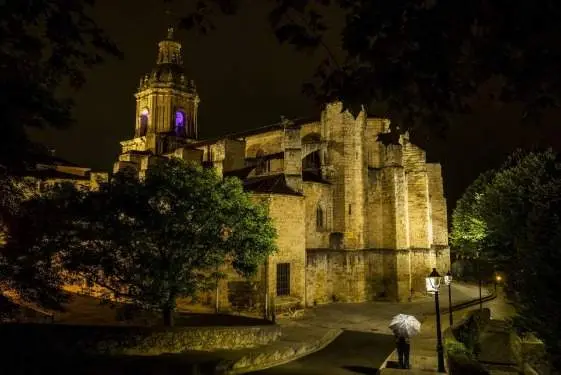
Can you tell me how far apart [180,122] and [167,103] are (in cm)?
279

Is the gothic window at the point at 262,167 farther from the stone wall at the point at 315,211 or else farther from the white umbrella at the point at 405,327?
the white umbrella at the point at 405,327

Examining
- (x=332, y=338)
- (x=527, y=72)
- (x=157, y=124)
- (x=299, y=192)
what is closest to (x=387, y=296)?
(x=299, y=192)

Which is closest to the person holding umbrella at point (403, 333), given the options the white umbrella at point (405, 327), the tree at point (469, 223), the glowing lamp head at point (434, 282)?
the white umbrella at point (405, 327)

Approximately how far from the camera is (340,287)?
3102 centimetres

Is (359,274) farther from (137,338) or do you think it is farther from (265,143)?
(137,338)

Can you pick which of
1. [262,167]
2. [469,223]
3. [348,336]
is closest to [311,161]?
→ [262,167]

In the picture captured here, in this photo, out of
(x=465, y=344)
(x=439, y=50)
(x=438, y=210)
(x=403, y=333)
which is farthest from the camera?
Result: (x=438, y=210)

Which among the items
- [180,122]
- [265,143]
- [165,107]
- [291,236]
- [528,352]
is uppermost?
[165,107]

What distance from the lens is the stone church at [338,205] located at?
26375 millimetres

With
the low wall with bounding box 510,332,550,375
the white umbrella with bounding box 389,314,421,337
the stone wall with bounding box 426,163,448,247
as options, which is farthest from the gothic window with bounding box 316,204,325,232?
the white umbrella with bounding box 389,314,421,337

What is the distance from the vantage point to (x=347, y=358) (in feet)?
55.9

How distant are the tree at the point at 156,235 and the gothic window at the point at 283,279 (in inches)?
324

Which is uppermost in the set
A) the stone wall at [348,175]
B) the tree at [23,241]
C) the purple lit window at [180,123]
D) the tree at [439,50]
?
the purple lit window at [180,123]

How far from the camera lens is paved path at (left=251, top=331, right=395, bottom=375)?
49.4ft
